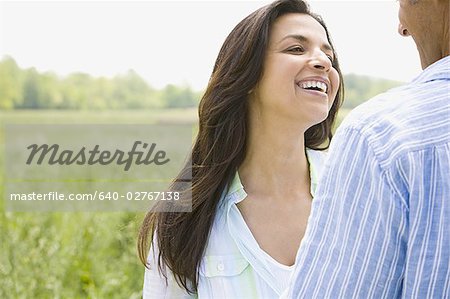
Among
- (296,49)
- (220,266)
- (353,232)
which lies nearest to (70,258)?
(220,266)

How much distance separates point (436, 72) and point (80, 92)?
1309cm

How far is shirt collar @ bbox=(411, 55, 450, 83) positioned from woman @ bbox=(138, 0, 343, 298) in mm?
902

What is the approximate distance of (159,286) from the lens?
1.94 meters

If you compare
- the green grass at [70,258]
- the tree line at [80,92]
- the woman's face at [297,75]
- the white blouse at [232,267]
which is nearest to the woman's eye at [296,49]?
the woman's face at [297,75]

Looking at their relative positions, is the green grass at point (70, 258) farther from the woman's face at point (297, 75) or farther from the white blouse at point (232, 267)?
the woman's face at point (297, 75)

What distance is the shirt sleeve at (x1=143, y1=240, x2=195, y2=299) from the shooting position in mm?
1933

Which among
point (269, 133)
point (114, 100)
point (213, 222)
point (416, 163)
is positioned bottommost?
point (114, 100)

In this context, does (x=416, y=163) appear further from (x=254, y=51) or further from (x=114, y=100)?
(x=114, y=100)

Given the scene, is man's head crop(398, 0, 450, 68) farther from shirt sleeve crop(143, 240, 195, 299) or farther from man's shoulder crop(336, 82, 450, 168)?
shirt sleeve crop(143, 240, 195, 299)

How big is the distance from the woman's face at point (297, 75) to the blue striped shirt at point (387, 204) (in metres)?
0.92

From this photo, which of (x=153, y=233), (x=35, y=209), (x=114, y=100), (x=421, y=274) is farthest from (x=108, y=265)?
(x=114, y=100)

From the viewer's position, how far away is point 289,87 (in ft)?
6.18

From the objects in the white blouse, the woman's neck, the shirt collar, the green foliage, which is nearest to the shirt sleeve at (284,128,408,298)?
the shirt collar

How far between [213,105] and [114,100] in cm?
1135
